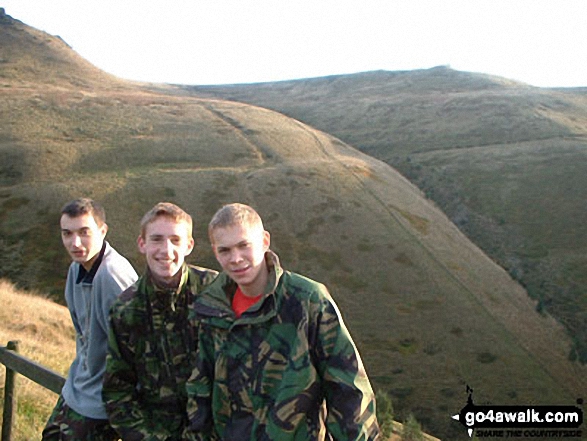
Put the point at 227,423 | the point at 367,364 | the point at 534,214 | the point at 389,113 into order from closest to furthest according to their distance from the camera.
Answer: the point at 227,423 < the point at 367,364 < the point at 534,214 < the point at 389,113

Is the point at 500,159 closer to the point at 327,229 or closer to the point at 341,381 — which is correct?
the point at 327,229

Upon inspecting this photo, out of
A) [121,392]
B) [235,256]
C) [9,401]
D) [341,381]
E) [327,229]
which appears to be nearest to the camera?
[341,381]

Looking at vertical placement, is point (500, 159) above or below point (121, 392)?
below

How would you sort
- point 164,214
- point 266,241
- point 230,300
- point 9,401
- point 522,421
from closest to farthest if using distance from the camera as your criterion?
point 230,300 < point 266,241 < point 164,214 < point 9,401 < point 522,421

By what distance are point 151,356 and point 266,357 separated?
1.24 metres

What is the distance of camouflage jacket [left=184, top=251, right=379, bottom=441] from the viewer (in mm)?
3678

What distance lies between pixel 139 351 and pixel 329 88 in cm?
17506

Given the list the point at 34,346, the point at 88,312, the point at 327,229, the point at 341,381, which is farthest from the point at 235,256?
the point at 327,229

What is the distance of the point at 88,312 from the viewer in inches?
201

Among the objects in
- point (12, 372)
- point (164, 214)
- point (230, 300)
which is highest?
point (164, 214)

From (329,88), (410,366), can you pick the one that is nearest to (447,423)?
(410,366)

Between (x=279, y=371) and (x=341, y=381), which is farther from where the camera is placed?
(x=279, y=371)

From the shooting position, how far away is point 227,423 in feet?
13.2

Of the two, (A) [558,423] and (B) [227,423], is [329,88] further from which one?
(B) [227,423]
